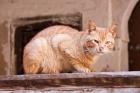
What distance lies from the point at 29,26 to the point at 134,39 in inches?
42.1

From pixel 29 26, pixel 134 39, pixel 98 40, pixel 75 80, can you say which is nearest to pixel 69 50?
pixel 98 40

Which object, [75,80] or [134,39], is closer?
[75,80]

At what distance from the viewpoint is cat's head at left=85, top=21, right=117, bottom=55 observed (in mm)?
3328

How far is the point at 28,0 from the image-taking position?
5.73 metres

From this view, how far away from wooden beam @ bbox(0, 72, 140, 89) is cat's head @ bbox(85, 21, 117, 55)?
35.8 inches

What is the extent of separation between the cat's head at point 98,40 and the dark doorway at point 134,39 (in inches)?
77.9

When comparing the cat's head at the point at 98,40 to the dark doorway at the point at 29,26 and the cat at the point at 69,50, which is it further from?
the dark doorway at the point at 29,26

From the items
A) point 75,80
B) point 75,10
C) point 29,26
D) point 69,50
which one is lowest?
point 75,80

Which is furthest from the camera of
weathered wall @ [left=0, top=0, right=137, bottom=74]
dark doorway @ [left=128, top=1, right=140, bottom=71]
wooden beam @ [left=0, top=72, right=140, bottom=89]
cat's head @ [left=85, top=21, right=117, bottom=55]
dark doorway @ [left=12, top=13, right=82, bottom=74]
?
dark doorway @ [left=12, top=13, right=82, bottom=74]

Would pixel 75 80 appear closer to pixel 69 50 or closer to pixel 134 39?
pixel 69 50

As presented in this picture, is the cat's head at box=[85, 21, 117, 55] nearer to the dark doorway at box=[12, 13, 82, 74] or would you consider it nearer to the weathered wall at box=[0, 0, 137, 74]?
the weathered wall at box=[0, 0, 137, 74]

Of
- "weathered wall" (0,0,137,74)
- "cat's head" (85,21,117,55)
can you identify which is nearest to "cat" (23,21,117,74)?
"cat's head" (85,21,117,55)

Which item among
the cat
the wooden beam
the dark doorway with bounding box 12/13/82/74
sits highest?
the dark doorway with bounding box 12/13/82/74

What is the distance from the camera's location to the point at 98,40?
333 cm
